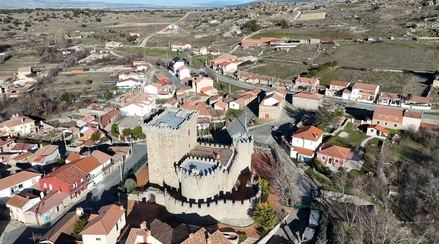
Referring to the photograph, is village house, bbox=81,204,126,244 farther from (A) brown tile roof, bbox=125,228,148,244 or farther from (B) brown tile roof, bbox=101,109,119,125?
(B) brown tile roof, bbox=101,109,119,125

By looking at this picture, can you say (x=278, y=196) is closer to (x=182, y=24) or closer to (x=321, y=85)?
(x=321, y=85)

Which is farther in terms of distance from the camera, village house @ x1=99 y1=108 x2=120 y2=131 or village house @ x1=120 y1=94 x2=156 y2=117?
village house @ x1=120 y1=94 x2=156 y2=117

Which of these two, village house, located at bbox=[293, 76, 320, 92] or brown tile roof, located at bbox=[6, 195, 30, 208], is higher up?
village house, located at bbox=[293, 76, 320, 92]

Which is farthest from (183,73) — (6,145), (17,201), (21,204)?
(21,204)

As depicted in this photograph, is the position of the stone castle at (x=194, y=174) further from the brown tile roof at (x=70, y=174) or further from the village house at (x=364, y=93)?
the village house at (x=364, y=93)

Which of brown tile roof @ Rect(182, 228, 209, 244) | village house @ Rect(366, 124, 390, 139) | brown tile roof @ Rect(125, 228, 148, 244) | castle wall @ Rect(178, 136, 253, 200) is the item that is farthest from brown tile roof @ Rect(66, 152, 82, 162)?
village house @ Rect(366, 124, 390, 139)

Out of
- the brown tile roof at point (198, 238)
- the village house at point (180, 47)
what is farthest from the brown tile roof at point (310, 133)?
the village house at point (180, 47)

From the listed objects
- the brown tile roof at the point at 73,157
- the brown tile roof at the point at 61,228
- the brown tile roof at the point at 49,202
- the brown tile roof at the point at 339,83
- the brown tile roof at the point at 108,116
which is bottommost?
the brown tile roof at the point at 49,202

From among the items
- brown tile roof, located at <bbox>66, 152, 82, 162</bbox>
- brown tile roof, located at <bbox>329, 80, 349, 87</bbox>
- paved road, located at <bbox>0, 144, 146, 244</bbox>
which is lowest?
paved road, located at <bbox>0, 144, 146, 244</bbox>
